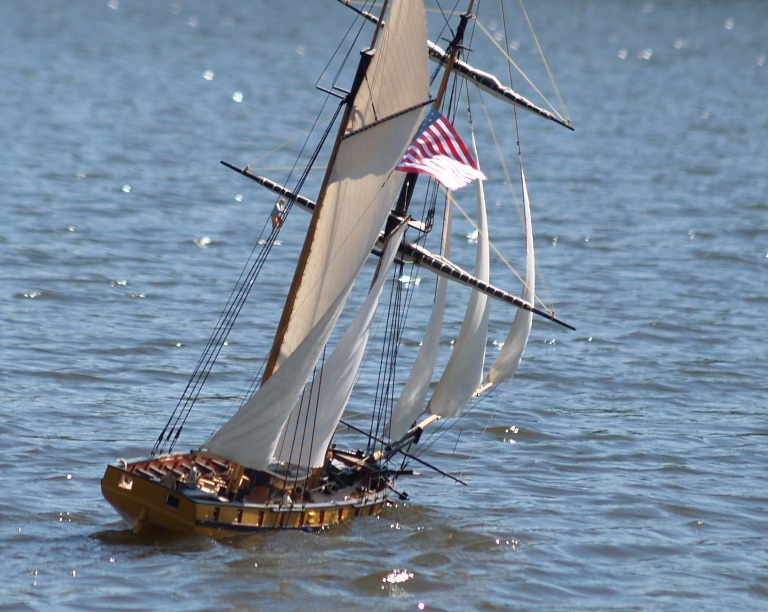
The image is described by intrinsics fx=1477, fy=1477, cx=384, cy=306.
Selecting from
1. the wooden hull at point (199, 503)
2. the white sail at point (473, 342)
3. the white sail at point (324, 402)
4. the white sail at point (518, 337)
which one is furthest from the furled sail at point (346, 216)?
the white sail at point (518, 337)

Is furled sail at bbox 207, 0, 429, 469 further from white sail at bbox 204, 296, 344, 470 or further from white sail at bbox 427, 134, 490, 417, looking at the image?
white sail at bbox 427, 134, 490, 417

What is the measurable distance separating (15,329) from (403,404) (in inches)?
571

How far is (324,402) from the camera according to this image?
92.1 ft

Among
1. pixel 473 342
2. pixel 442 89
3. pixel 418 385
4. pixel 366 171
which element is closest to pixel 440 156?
pixel 366 171

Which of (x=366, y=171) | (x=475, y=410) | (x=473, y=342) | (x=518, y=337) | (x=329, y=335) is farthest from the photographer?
(x=475, y=410)

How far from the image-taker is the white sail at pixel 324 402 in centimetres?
2784

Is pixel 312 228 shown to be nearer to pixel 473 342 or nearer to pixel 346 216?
pixel 346 216

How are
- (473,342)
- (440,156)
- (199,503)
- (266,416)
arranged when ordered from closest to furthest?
(199,503) → (266,416) → (440,156) → (473,342)

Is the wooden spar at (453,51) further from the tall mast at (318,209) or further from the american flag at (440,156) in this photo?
the tall mast at (318,209)

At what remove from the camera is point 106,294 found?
4538cm

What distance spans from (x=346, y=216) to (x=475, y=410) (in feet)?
37.2

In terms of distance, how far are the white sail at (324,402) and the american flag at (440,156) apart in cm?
192

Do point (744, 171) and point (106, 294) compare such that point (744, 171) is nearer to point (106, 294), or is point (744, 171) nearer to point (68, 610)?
point (106, 294)

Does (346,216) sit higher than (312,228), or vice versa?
(346,216)
